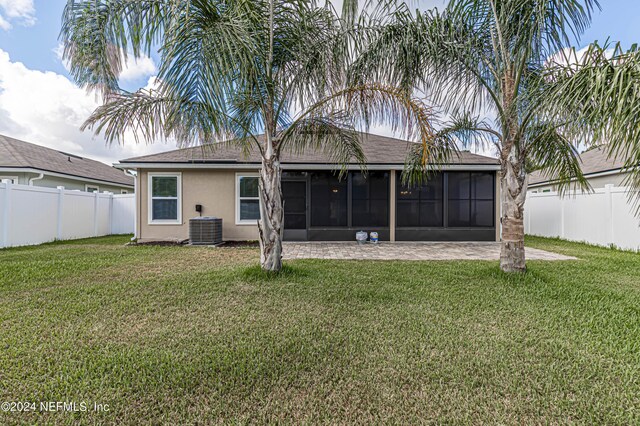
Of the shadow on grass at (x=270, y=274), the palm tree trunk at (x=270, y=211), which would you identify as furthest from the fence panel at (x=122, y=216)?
the palm tree trunk at (x=270, y=211)

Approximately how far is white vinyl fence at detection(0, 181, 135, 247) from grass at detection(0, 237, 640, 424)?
4880 millimetres

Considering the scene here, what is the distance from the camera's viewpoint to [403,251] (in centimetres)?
842

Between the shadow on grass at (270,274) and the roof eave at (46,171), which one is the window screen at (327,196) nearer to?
the shadow on grass at (270,274)

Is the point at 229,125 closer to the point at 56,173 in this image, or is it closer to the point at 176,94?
the point at 176,94

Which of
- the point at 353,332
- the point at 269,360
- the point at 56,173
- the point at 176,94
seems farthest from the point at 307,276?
the point at 56,173

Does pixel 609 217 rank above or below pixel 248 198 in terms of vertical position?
below

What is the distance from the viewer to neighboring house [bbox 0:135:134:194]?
11039mm

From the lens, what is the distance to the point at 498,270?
217 inches

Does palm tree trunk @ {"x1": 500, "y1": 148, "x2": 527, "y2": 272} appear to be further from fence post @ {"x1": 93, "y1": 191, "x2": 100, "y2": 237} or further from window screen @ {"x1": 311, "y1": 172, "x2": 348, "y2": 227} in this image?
fence post @ {"x1": 93, "y1": 191, "x2": 100, "y2": 237}

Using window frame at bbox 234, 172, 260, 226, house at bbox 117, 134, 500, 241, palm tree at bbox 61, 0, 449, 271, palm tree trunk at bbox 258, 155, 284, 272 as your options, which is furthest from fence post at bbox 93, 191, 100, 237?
palm tree trunk at bbox 258, 155, 284, 272

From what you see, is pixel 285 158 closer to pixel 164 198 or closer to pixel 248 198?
pixel 248 198

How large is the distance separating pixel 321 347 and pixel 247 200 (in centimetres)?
813

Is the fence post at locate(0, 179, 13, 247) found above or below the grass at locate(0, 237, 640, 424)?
above

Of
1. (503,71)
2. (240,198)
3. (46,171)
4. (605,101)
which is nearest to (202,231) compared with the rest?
(240,198)
